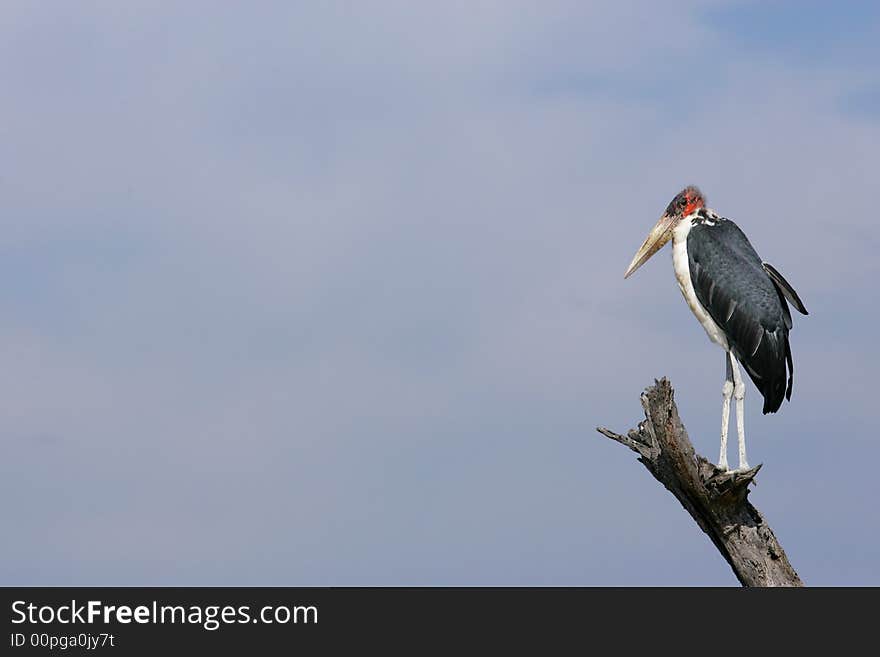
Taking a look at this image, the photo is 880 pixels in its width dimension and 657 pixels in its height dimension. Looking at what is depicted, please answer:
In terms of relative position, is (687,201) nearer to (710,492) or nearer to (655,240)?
(655,240)

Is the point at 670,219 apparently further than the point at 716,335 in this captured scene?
Yes

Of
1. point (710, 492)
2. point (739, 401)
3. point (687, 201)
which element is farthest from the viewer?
point (687, 201)

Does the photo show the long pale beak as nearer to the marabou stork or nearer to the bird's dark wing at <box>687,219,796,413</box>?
the marabou stork

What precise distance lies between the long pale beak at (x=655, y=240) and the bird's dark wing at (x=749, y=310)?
1.26 metres

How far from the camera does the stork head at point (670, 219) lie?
16734 mm

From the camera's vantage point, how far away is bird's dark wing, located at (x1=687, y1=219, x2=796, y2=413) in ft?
49.8

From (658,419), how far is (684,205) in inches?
195

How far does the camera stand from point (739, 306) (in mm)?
15195

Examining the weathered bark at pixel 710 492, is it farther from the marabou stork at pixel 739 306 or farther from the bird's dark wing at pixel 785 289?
the bird's dark wing at pixel 785 289

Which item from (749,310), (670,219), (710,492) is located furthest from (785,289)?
(710,492)

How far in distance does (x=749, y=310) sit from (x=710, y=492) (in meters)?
3.11

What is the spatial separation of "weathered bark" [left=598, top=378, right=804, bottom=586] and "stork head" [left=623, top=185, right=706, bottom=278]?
13.8 feet

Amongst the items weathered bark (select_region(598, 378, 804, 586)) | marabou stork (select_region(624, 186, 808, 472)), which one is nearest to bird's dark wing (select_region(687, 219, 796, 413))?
marabou stork (select_region(624, 186, 808, 472))

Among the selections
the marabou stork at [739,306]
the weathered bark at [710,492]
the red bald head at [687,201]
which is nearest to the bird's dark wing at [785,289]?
the marabou stork at [739,306]
